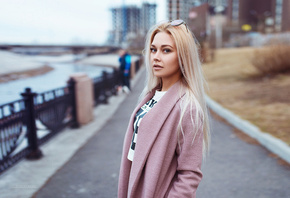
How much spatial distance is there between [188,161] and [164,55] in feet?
2.10

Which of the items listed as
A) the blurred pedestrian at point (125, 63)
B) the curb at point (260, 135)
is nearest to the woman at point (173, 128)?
the curb at point (260, 135)

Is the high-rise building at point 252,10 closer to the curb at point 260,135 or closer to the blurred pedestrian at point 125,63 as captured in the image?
the blurred pedestrian at point 125,63

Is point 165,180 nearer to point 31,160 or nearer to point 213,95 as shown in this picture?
point 31,160

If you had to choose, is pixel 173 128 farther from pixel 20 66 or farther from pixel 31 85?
pixel 20 66

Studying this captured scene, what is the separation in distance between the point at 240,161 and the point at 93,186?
7.83 feet

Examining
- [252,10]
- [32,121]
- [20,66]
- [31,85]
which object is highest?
[252,10]

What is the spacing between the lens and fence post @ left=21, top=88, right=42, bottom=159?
16.2ft

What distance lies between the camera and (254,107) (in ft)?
26.6

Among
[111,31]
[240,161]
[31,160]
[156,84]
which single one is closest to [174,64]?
[156,84]

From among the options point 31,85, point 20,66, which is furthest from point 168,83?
point 20,66

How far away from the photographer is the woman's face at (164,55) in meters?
1.71

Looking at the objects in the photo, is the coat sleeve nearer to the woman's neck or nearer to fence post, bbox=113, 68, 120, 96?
the woman's neck

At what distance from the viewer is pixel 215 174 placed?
4184mm

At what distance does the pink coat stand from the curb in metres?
3.40
